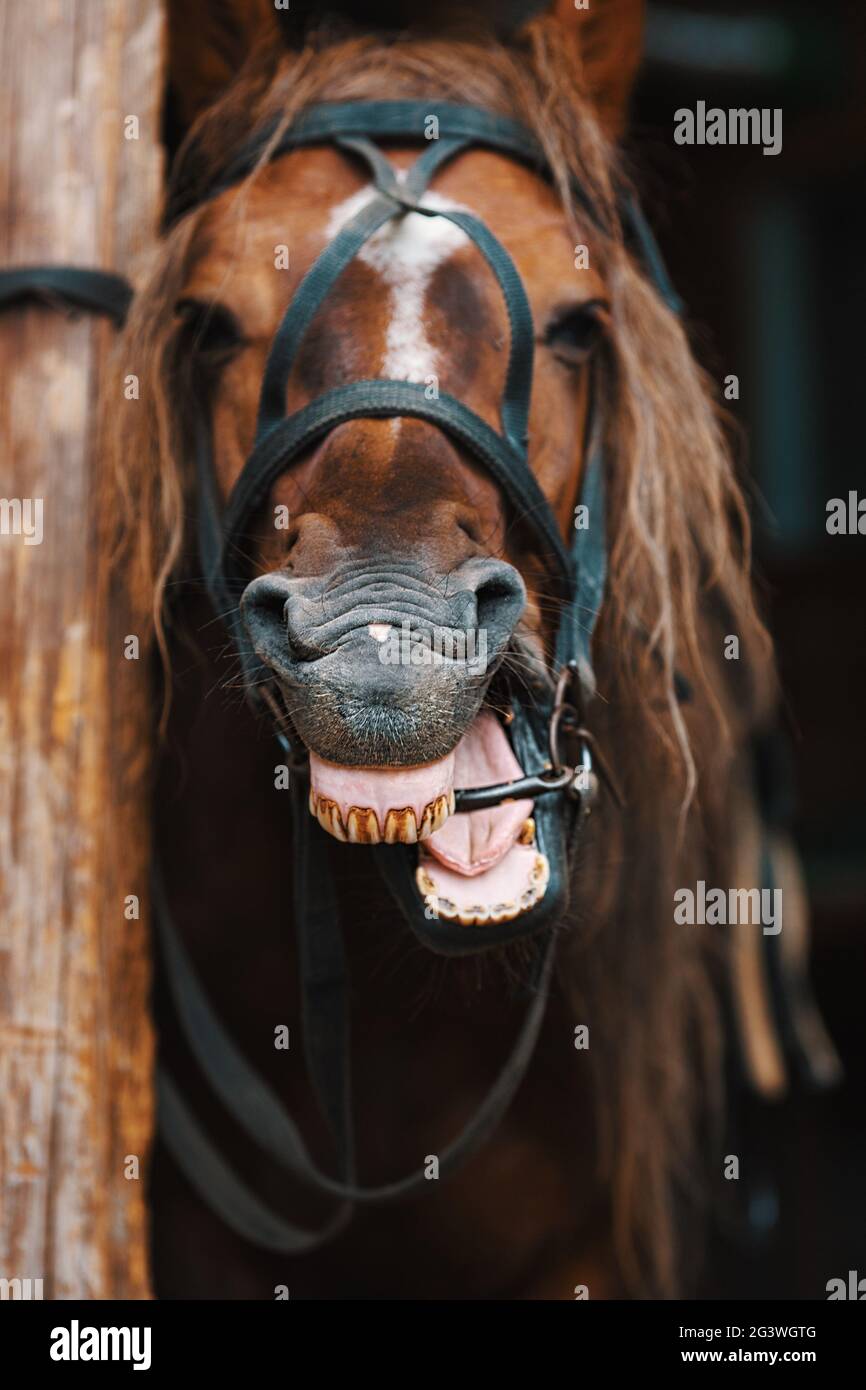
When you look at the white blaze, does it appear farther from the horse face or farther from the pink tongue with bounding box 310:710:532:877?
the pink tongue with bounding box 310:710:532:877

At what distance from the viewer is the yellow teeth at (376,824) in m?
1.09

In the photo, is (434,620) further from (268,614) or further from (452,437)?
(452,437)

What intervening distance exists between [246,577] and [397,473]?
28 cm

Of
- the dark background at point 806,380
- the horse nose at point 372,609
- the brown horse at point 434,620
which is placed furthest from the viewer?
the dark background at point 806,380

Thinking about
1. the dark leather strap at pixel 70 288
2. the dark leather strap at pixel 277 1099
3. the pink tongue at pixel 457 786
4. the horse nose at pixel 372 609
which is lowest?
the dark leather strap at pixel 277 1099

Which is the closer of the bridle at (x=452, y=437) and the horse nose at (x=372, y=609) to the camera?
the horse nose at (x=372, y=609)

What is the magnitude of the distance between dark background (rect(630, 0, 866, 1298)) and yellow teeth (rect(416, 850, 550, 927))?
6.71ft

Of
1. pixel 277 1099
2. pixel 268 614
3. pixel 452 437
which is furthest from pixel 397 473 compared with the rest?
pixel 277 1099

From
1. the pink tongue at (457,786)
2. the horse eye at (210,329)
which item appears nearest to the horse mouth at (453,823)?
the pink tongue at (457,786)

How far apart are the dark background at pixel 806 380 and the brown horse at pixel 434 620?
1234mm

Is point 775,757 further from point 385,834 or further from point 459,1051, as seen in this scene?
point 385,834

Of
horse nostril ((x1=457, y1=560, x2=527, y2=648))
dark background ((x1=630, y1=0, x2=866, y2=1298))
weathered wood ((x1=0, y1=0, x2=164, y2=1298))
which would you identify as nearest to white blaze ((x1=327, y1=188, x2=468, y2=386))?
horse nostril ((x1=457, y1=560, x2=527, y2=648))

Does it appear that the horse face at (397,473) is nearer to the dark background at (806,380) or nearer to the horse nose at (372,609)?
the horse nose at (372,609)

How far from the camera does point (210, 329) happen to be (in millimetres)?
1430
